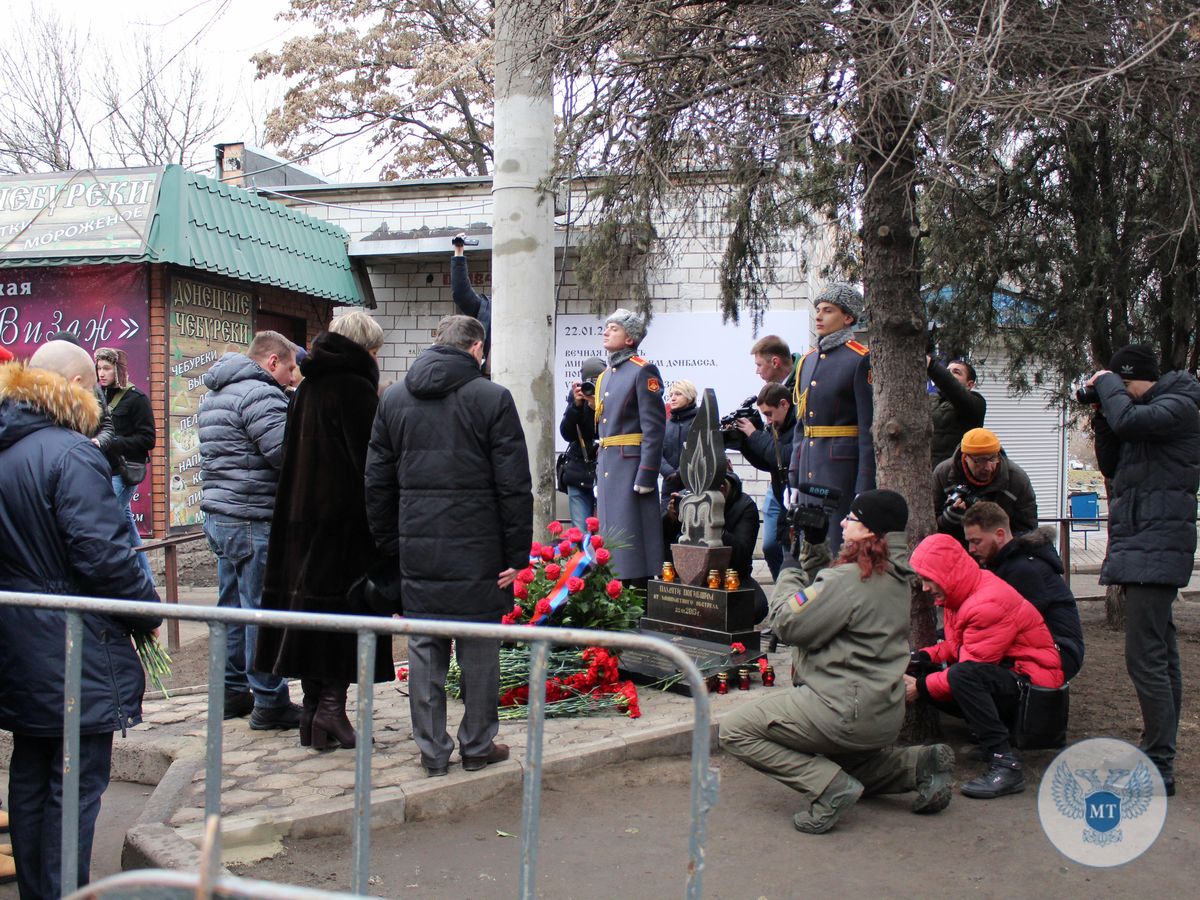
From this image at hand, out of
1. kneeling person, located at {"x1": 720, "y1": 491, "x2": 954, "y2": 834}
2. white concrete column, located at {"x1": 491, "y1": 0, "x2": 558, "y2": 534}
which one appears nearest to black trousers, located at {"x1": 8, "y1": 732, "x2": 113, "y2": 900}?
kneeling person, located at {"x1": 720, "y1": 491, "x2": 954, "y2": 834}

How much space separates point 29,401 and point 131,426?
5.02m

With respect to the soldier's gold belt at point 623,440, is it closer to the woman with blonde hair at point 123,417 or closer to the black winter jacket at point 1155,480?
the black winter jacket at point 1155,480

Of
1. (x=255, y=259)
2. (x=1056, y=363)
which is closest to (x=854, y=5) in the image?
(x=1056, y=363)

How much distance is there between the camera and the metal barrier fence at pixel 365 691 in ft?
7.53

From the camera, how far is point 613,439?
22.6 feet

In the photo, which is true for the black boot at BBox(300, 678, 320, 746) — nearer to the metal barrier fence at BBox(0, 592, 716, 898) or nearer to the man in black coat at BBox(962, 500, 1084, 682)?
the metal barrier fence at BBox(0, 592, 716, 898)

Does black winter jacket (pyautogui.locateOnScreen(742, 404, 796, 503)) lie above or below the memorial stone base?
above

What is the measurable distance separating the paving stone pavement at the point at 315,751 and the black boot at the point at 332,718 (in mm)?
70

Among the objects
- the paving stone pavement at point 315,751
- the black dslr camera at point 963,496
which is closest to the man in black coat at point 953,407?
the black dslr camera at point 963,496

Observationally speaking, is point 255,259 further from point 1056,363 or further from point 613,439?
point 1056,363

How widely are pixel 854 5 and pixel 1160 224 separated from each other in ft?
7.78

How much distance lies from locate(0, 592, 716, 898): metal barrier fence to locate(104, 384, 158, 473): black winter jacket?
524 centimetres

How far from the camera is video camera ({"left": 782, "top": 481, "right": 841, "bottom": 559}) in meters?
4.74

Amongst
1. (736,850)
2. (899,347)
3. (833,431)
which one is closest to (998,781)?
(736,850)
